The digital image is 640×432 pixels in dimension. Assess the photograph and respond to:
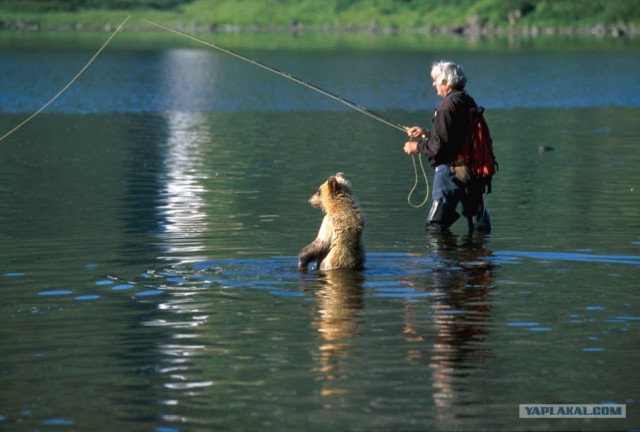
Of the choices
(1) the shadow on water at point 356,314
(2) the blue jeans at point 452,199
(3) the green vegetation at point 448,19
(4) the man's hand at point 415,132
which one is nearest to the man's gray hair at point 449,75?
(4) the man's hand at point 415,132

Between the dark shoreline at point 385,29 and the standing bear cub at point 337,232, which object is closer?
the standing bear cub at point 337,232

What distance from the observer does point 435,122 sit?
59.5 feet

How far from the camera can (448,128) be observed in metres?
18.0

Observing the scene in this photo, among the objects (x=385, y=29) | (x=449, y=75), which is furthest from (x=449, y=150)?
(x=385, y=29)

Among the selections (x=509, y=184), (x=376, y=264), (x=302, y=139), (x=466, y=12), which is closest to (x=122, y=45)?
(x=466, y=12)

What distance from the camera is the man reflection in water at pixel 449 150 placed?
59.0 feet

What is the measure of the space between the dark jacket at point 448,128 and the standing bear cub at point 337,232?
2859mm

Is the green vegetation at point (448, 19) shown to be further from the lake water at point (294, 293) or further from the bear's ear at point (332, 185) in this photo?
the bear's ear at point (332, 185)

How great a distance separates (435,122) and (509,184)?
770cm

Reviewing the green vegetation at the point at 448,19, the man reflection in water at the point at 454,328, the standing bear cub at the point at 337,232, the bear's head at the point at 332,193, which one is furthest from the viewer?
the green vegetation at the point at 448,19

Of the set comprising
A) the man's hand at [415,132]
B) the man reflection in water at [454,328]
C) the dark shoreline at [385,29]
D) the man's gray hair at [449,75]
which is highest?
the dark shoreline at [385,29]

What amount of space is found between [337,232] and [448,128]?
3.36 meters

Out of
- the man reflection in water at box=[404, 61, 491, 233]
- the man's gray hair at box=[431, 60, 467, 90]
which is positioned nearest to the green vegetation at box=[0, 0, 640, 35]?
the man reflection in water at box=[404, 61, 491, 233]

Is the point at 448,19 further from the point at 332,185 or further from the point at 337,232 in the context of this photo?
the point at 337,232
